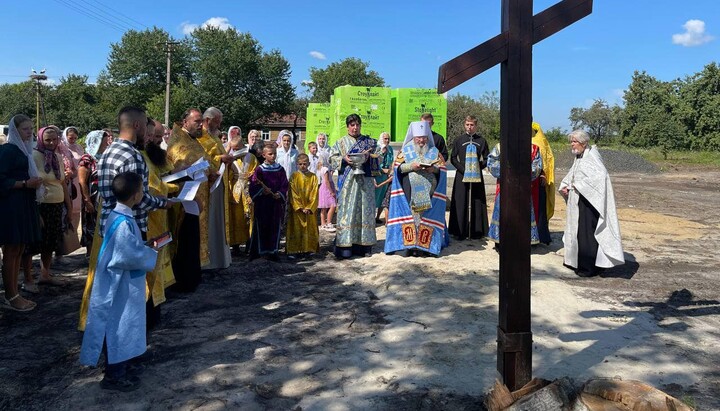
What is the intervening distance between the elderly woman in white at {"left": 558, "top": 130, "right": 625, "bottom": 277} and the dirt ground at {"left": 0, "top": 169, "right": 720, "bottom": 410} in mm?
247

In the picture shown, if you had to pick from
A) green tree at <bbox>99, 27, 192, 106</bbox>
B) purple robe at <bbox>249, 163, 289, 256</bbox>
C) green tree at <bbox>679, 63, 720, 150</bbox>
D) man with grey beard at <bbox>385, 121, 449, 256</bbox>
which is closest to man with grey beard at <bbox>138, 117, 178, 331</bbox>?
purple robe at <bbox>249, 163, 289, 256</bbox>

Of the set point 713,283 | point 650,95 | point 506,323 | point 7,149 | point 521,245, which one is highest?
point 650,95

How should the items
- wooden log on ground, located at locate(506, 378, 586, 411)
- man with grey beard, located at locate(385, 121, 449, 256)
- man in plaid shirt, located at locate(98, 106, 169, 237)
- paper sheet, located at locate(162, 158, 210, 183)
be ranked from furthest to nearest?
1. man with grey beard, located at locate(385, 121, 449, 256)
2. paper sheet, located at locate(162, 158, 210, 183)
3. man in plaid shirt, located at locate(98, 106, 169, 237)
4. wooden log on ground, located at locate(506, 378, 586, 411)

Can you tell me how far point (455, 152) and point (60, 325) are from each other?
623cm

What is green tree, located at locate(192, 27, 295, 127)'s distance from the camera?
5003 centimetres

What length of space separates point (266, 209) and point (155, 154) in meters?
2.81

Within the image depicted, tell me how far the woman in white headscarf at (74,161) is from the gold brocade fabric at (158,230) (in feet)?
8.60

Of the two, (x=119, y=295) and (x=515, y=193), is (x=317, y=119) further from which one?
(x=515, y=193)

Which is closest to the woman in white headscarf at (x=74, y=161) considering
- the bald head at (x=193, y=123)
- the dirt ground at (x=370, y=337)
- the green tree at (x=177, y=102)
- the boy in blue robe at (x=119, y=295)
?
the dirt ground at (x=370, y=337)

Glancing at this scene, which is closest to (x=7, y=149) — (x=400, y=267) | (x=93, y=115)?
(x=400, y=267)

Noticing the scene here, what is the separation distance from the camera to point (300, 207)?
25.7ft

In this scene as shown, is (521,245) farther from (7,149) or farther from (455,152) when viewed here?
(455,152)

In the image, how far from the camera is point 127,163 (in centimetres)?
387

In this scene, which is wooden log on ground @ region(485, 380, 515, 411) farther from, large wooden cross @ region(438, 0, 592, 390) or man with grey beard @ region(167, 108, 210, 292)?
man with grey beard @ region(167, 108, 210, 292)
